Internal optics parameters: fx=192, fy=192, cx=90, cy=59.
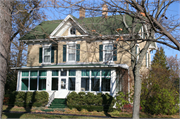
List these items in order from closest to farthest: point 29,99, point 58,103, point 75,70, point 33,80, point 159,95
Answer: point 159,95
point 58,103
point 29,99
point 75,70
point 33,80

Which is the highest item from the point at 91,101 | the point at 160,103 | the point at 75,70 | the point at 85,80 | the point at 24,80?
the point at 75,70

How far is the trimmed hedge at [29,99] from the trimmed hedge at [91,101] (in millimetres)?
2471

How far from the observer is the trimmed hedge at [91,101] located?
1439 cm

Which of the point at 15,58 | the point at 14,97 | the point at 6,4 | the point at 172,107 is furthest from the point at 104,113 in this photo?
the point at 15,58

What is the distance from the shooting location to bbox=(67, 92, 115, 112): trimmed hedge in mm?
14388

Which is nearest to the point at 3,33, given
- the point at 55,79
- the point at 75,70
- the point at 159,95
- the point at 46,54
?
the point at 159,95

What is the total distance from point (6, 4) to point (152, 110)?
11.4 m

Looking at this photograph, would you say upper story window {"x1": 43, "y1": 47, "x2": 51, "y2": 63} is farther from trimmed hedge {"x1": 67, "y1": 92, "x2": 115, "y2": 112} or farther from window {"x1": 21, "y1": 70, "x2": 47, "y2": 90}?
trimmed hedge {"x1": 67, "y1": 92, "x2": 115, "y2": 112}

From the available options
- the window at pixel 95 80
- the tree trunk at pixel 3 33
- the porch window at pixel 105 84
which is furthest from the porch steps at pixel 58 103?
the tree trunk at pixel 3 33

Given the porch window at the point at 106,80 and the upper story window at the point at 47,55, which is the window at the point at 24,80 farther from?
the porch window at the point at 106,80

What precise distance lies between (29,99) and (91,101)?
18.5 feet

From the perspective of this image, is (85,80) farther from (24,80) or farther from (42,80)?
(24,80)

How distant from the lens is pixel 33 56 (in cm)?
2055

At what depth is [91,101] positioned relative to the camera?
1488 centimetres
